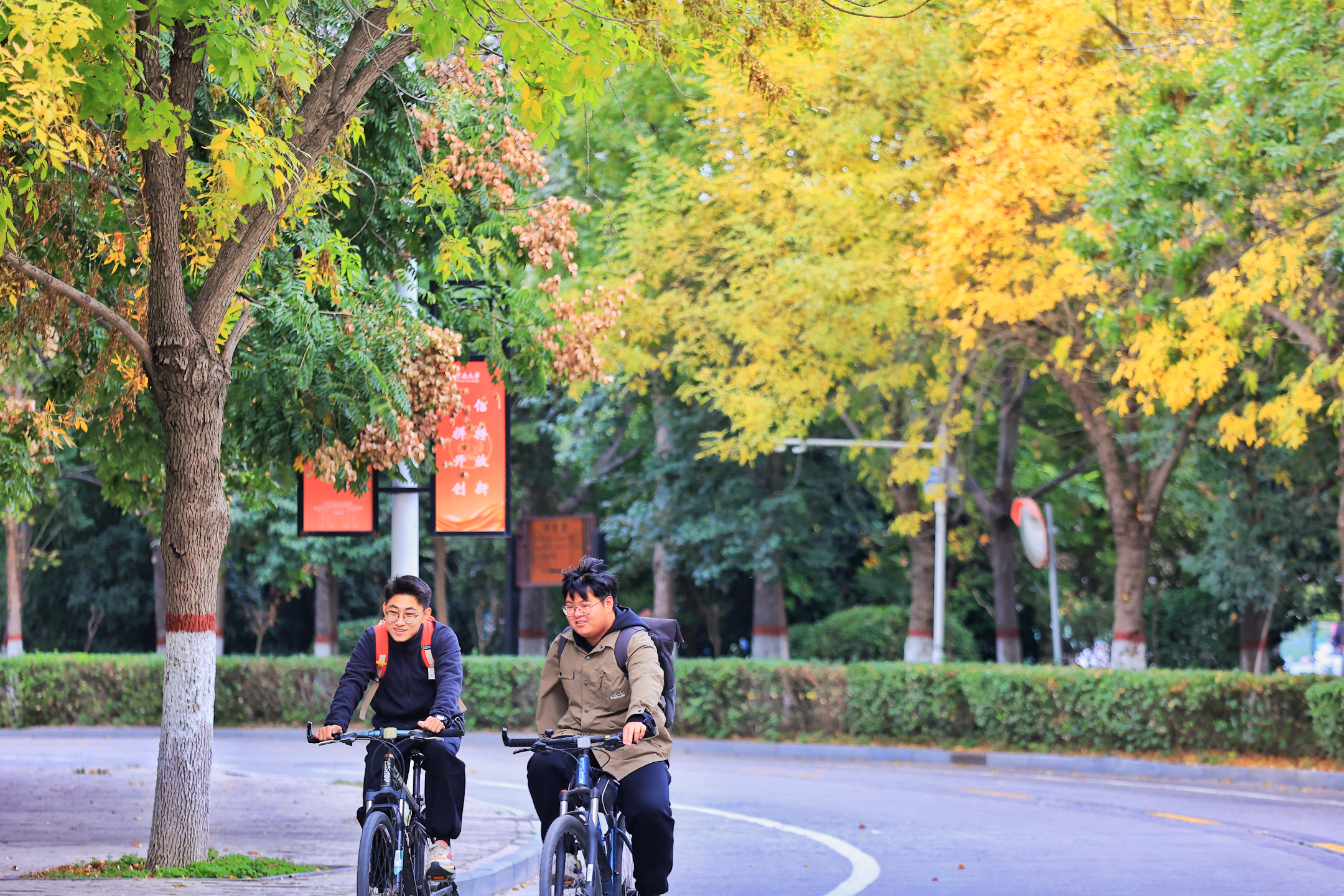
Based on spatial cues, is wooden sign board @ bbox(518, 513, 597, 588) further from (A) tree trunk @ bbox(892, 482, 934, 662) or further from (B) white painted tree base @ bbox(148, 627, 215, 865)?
(B) white painted tree base @ bbox(148, 627, 215, 865)

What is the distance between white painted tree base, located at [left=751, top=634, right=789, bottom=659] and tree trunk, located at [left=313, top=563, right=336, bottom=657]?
11851 millimetres

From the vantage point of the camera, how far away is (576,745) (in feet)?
19.8

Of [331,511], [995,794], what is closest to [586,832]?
[331,511]

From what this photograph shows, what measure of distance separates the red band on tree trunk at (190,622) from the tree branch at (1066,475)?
22.0 meters

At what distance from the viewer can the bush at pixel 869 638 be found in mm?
34031

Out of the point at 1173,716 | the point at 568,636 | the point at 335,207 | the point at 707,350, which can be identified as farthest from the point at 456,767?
the point at 707,350

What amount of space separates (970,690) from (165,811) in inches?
582

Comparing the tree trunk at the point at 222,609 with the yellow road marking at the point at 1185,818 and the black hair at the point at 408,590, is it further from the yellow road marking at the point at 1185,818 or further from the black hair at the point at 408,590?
the black hair at the point at 408,590

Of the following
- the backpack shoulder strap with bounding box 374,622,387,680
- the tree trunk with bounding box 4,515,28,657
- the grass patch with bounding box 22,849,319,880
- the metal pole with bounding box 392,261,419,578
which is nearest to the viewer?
the backpack shoulder strap with bounding box 374,622,387,680

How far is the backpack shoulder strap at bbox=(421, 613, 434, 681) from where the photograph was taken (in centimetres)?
712

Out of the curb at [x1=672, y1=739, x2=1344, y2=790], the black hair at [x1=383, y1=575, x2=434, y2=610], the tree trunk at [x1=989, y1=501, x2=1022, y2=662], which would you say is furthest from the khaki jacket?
the tree trunk at [x1=989, y1=501, x2=1022, y2=662]

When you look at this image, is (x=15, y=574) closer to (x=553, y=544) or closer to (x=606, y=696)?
(x=553, y=544)

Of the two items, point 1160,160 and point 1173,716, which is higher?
point 1160,160

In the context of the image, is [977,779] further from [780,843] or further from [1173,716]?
[780,843]
